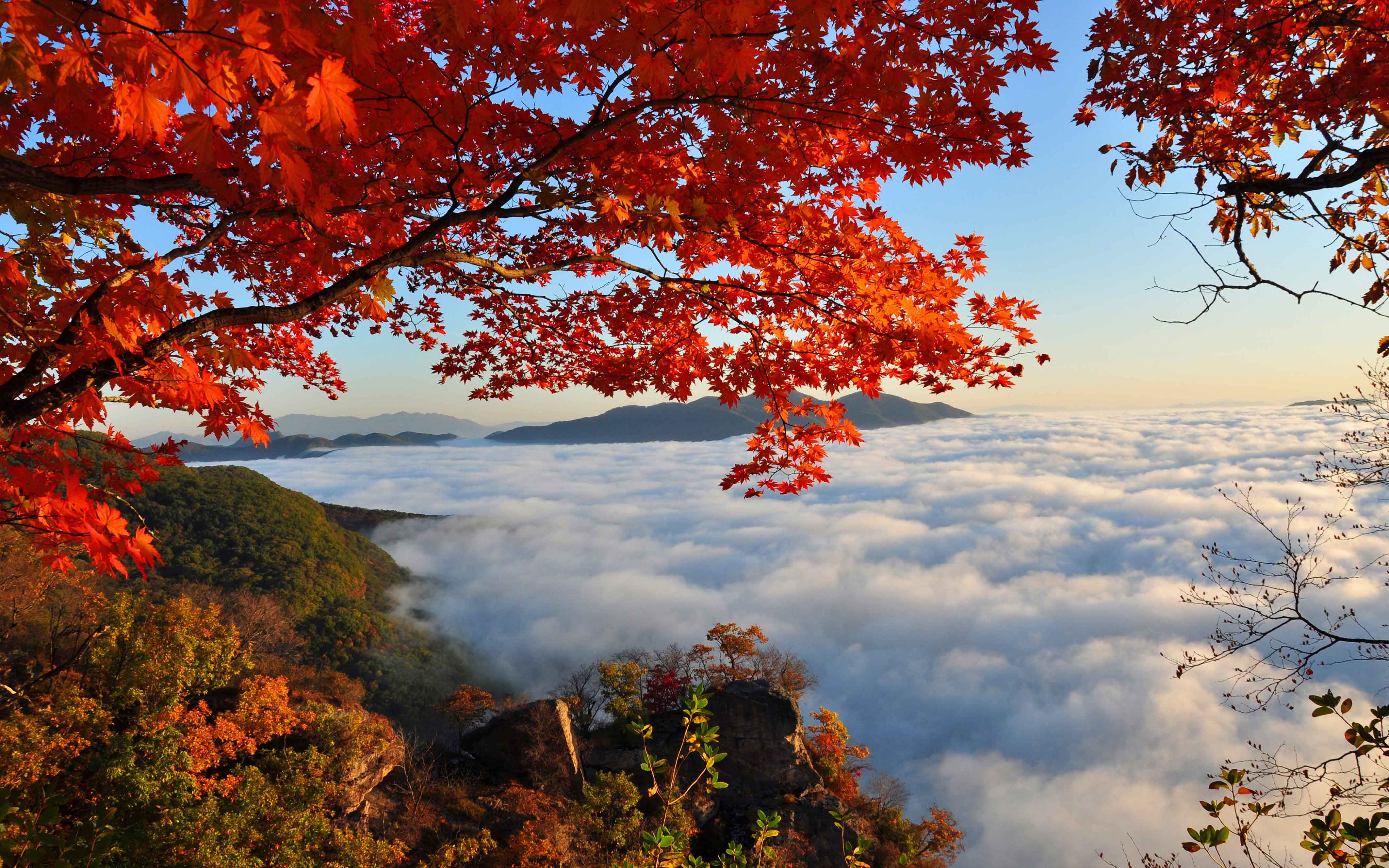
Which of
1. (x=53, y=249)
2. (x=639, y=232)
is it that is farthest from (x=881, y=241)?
(x=53, y=249)

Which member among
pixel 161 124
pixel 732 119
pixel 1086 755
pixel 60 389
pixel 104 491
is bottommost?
pixel 1086 755

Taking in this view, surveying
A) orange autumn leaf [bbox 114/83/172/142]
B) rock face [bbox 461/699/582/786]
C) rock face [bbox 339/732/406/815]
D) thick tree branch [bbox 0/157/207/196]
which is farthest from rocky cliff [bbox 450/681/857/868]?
orange autumn leaf [bbox 114/83/172/142]

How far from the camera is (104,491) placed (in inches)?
142

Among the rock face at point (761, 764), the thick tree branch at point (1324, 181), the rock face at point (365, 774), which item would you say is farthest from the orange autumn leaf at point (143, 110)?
the rock face at point (761, 764)

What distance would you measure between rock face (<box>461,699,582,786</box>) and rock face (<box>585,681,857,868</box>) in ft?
12.3

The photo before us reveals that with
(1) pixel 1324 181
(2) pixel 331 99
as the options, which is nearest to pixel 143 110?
(2) pixel 331 99

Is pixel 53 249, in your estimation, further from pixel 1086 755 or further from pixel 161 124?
pixel 1086 755

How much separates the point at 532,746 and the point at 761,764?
12.3 metres

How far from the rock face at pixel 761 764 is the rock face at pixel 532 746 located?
3.75 metres

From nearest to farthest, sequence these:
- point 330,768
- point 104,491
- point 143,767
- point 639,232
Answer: point 639,232 → point 104,491 → point 143,767 → point 330,768

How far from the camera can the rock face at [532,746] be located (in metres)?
28.2

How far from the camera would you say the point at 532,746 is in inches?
1139

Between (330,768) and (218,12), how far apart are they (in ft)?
80.8

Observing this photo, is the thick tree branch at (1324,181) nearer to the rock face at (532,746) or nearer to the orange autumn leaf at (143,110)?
the orange autumn leaf at (143,110)
